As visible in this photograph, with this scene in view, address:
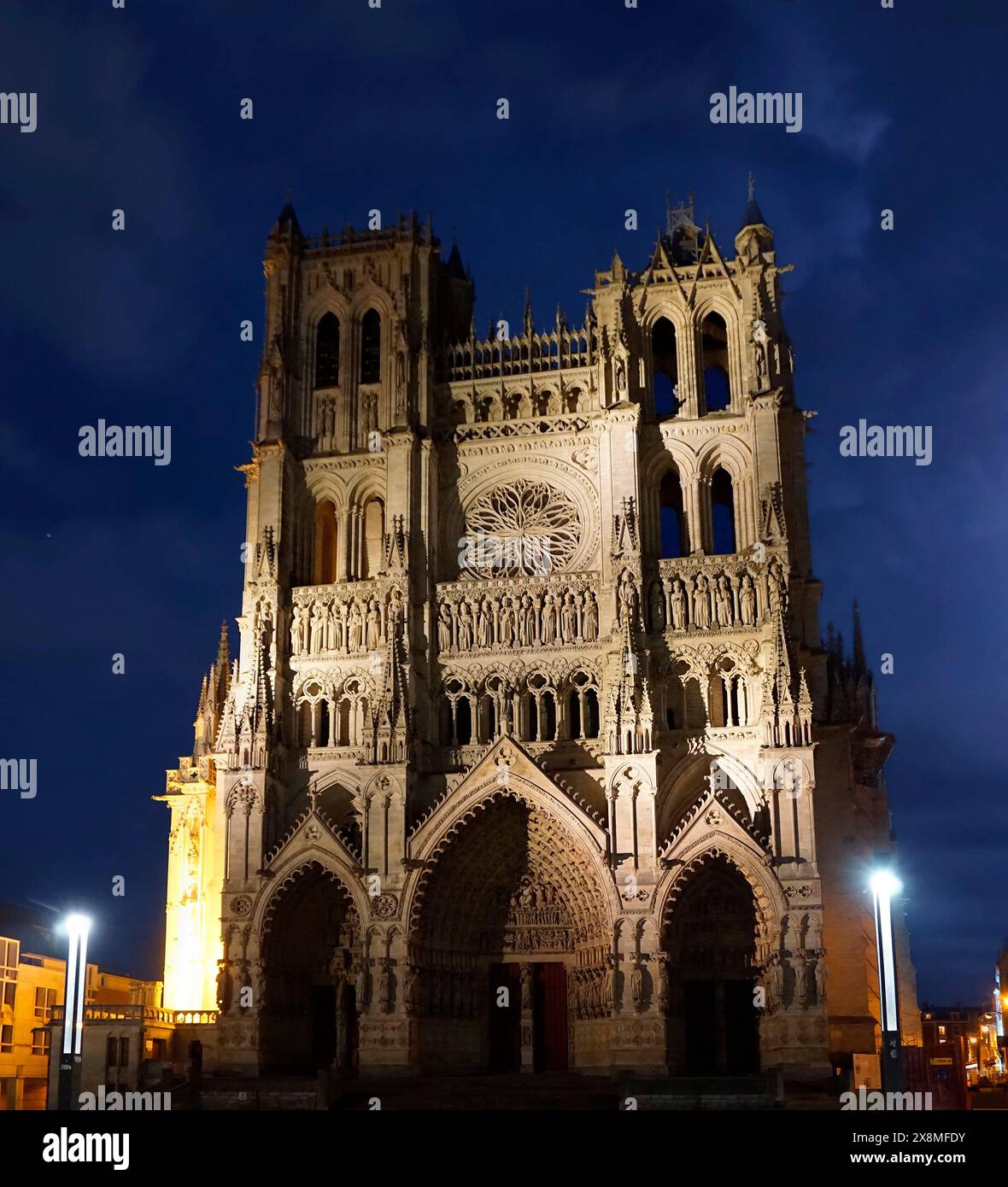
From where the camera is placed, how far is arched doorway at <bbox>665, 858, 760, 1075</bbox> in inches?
1439

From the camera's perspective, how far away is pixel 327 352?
4594 cm

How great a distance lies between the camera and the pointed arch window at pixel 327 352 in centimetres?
4534

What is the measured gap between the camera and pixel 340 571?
4247cm

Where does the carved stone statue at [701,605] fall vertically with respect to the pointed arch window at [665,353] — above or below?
below

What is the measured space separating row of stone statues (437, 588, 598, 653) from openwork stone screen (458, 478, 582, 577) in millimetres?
1412

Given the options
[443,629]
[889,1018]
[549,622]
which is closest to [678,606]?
[549,622]

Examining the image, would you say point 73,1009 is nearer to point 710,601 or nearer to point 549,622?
point 549,622

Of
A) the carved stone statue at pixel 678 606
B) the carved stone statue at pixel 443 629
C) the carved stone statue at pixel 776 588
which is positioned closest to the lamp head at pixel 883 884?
the carved stone statue at pixel 776 588

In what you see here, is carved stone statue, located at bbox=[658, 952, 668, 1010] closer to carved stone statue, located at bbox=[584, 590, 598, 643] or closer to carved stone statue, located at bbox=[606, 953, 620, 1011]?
carved stone statue, located at bbox=[606, 953, 620, 1011]

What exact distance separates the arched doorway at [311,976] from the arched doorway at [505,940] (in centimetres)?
238

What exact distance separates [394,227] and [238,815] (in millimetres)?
19599

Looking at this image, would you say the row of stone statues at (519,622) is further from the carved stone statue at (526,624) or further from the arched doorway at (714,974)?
the arched doorway at (714,974)
